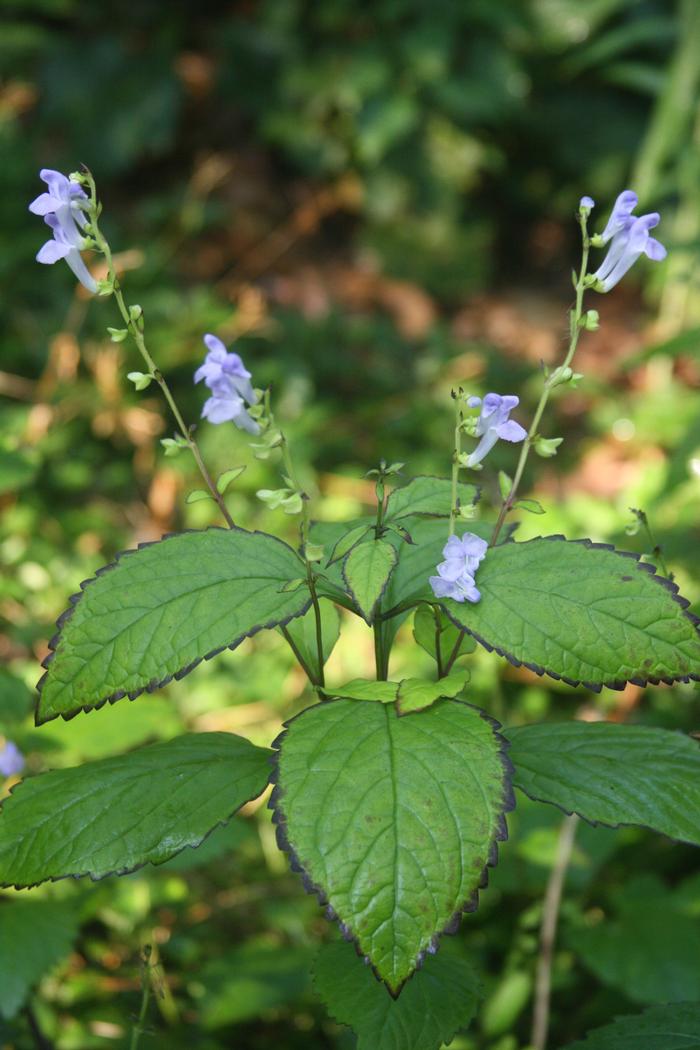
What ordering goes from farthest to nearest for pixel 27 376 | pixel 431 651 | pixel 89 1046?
1. pixel 27 376
2. pixel 89 1046
3. pixel 431 651

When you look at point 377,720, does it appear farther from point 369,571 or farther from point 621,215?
point 621,215

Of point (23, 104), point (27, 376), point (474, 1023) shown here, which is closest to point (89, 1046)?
point (474, 1023)

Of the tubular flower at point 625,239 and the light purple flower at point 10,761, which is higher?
the tubular flower at point 625,239

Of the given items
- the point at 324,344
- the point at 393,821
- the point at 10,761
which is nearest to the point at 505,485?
the point at 393,821

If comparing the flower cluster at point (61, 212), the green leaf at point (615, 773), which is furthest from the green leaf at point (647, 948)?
the flower cluster at point (61, 212)

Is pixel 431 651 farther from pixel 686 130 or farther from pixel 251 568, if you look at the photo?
pixel 686 130

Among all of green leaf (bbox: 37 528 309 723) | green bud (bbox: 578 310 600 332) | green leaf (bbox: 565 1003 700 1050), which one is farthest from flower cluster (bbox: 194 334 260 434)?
green leaf (bbox: 565 1003 700 1050)

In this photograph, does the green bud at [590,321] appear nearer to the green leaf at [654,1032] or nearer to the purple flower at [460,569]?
the purple flower at [460,569]
